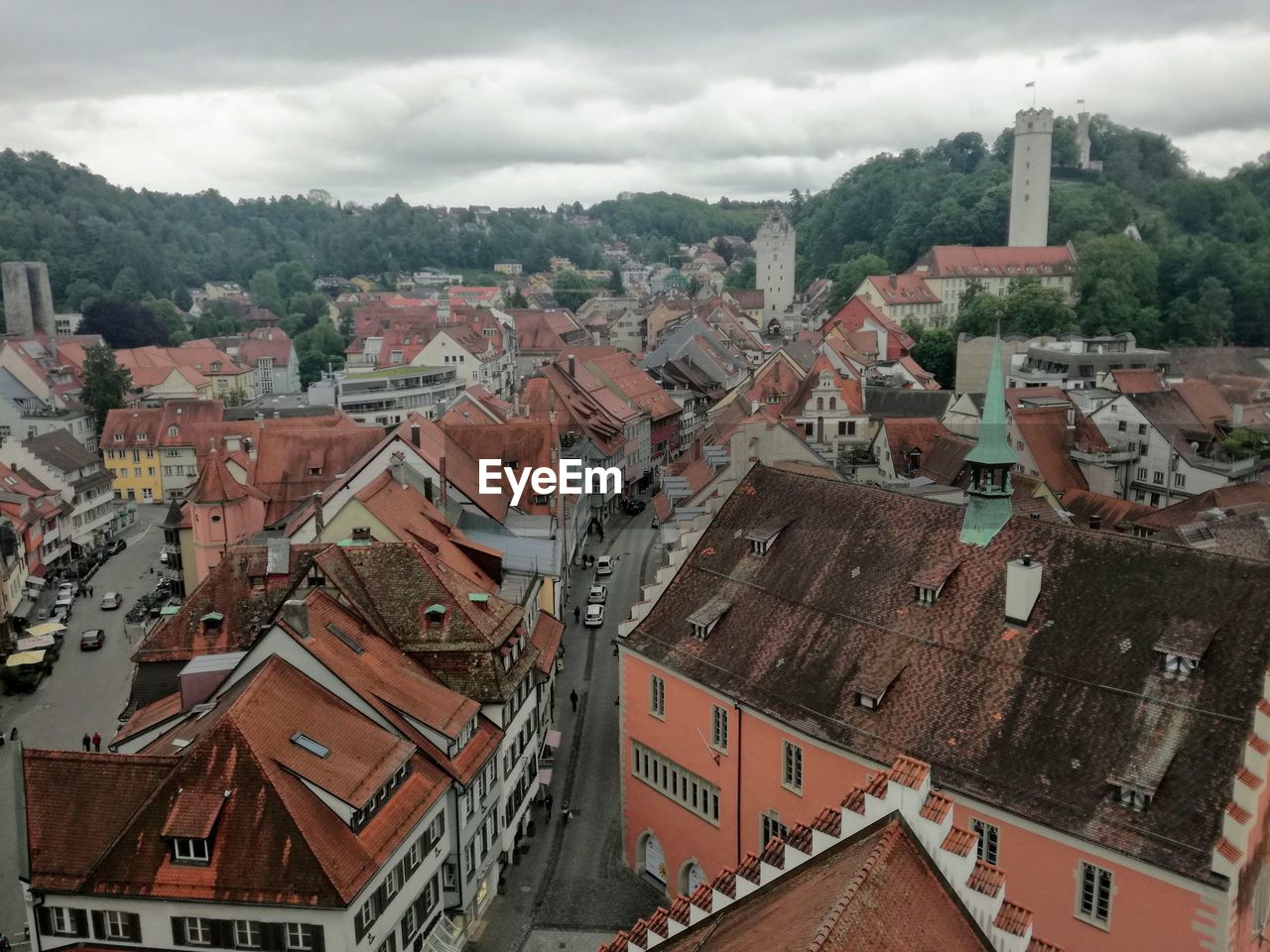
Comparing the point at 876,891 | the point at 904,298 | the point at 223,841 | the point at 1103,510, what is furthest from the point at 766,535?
the point at 904,298

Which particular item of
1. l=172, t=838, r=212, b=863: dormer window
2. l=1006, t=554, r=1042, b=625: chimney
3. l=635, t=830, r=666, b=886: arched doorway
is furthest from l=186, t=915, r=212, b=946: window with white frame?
l=1006, t=554, r=1042, b=625: chimney

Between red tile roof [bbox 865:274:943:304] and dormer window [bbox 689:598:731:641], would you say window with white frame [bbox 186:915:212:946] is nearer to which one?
dormer window [bbox 689:598:731:641]

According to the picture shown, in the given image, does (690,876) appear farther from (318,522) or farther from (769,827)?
(318,522)

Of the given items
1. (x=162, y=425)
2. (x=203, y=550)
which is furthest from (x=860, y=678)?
(x=162, y=425)

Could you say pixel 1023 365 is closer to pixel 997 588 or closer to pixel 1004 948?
pixel 997 588

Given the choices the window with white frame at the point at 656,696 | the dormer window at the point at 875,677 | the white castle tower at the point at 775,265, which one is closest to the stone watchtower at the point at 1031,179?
the white castle tower at the point at 775,265
